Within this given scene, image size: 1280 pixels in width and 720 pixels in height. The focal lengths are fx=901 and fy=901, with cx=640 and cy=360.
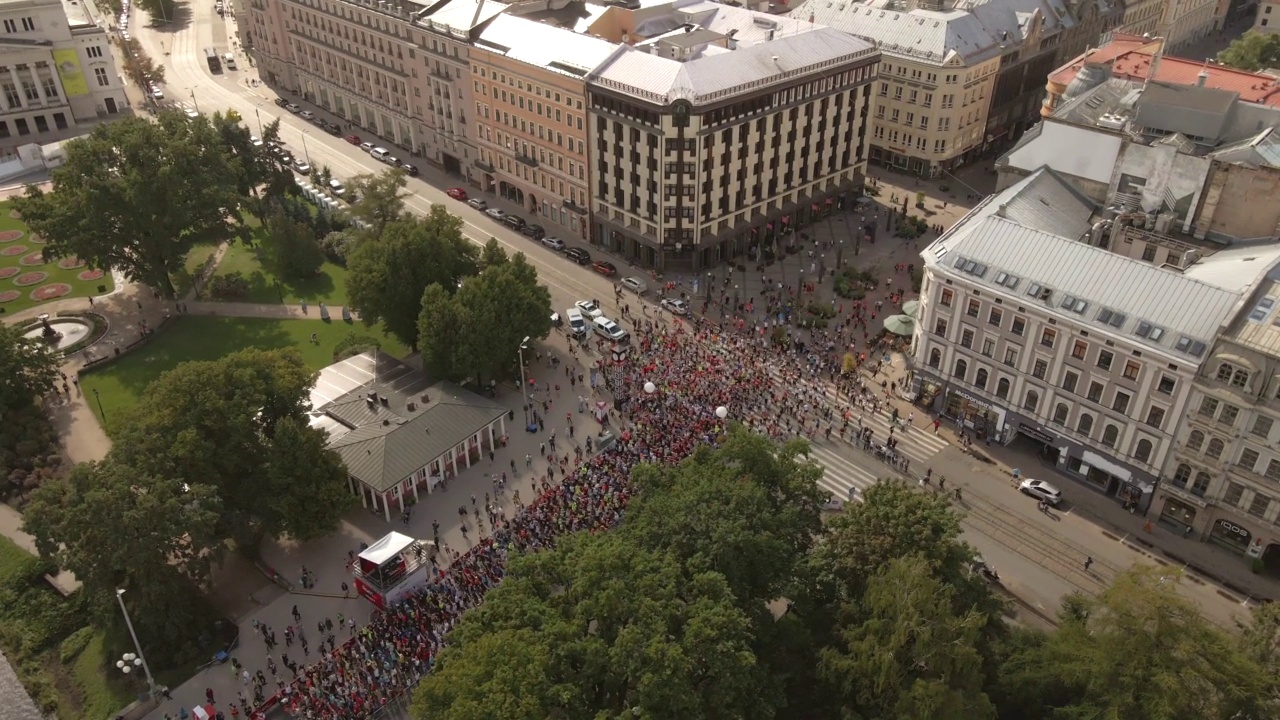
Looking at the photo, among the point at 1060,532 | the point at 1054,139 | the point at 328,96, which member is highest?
the point at 1054,139

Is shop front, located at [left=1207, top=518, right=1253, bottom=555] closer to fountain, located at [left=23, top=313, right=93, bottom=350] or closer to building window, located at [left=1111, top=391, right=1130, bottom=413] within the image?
building window, located at [left=1111, top=391, right=1130, bottom=413]

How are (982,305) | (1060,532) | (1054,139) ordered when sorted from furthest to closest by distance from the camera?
(1054,139), (982,305), (1060,532)

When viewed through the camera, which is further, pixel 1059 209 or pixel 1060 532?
pixel 1059 209

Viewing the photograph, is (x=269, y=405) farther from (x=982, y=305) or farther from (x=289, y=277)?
(x=982, y=305)

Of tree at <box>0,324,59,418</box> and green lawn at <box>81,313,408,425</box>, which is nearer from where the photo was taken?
tree at <box>0,324,59,418</box>

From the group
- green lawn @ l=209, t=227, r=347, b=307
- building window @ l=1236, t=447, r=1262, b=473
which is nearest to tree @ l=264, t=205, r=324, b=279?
green lawn @ l=209, t=227, r=347, b=307

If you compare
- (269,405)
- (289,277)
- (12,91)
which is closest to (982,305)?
(269,405)
